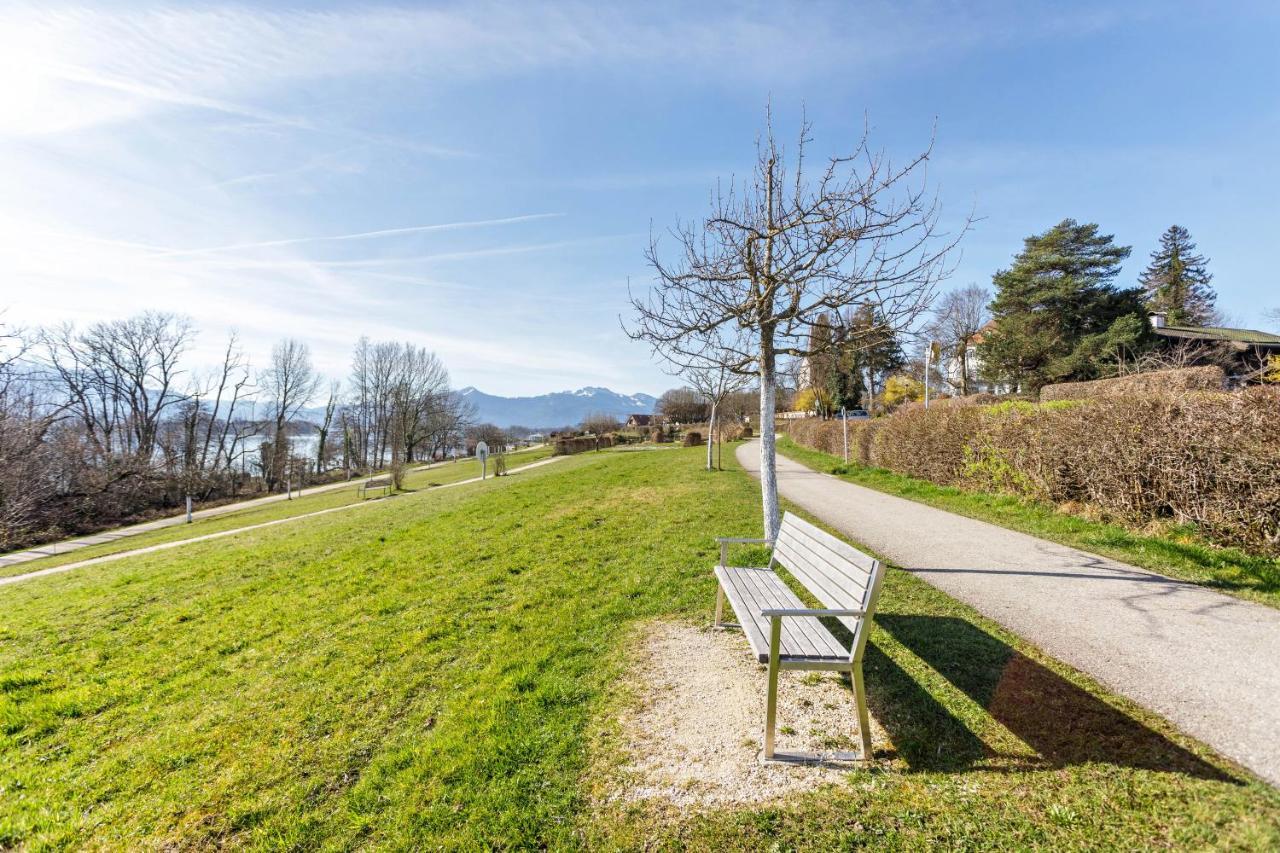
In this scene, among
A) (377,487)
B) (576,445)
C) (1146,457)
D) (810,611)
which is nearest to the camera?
(810,611)

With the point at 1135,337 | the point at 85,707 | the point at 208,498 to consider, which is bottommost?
the point at 208,498

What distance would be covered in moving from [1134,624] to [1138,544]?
2888 millimetres

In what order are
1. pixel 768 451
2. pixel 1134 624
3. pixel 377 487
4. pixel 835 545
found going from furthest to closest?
1. pixel 377 487
2. pixel 768 451
3. pixel 1134 624
4. pixel 835 545

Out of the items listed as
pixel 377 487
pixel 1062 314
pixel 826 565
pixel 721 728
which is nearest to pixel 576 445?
pixel 377 487

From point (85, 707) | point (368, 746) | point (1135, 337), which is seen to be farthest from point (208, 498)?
point (1135, 337)

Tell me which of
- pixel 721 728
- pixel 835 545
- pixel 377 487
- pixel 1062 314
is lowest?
pixel 377 487

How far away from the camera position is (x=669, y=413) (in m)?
64.8

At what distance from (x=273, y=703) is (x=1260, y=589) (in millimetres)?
8777

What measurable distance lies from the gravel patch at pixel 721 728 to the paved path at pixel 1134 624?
182 centimetres

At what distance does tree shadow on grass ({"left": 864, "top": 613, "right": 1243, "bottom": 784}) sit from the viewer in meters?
2.63

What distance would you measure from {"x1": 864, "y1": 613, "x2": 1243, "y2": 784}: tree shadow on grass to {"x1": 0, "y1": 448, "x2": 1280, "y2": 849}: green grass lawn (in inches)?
0.6

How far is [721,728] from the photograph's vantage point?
3.16 m

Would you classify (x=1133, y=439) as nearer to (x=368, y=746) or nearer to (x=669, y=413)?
(x=368, y=746)

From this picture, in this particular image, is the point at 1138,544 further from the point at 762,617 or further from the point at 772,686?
the point at 772,686
